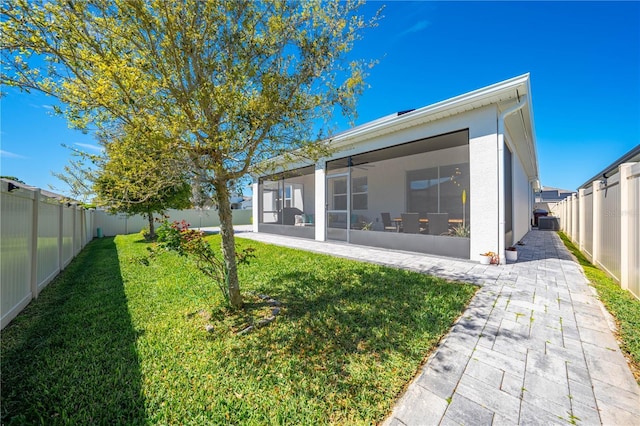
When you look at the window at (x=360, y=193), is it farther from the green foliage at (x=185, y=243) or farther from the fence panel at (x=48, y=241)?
the fence panel at (x=48, y=241)

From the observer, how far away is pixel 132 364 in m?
2.38

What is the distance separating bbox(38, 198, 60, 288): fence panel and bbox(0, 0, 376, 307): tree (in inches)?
149

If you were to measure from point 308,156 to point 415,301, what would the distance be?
9.10 feet

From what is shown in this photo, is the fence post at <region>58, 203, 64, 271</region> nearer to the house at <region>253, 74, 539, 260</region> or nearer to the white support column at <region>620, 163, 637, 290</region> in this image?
the house at <region>253, 74, 539, 260</region>

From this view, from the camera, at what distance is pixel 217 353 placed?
2582 mm

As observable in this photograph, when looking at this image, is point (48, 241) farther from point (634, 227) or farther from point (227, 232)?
point (634, 227)

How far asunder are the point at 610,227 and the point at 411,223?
14.2 ft

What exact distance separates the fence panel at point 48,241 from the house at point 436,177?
4.25 metres

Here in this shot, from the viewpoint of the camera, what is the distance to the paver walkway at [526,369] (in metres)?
1.75

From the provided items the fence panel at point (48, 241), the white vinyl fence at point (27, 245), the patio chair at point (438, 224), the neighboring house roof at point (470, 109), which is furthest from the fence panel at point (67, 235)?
the patio chair at point (438, 224)

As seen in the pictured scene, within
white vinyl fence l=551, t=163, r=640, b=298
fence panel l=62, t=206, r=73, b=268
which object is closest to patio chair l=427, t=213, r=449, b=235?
white vinyl fence l=551, t=163, r=640, b=298

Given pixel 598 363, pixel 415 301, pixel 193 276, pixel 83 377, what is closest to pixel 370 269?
pixel 415 301

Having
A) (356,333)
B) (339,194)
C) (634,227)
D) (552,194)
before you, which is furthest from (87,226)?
(552,194)

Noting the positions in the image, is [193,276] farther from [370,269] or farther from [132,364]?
[370,269]
